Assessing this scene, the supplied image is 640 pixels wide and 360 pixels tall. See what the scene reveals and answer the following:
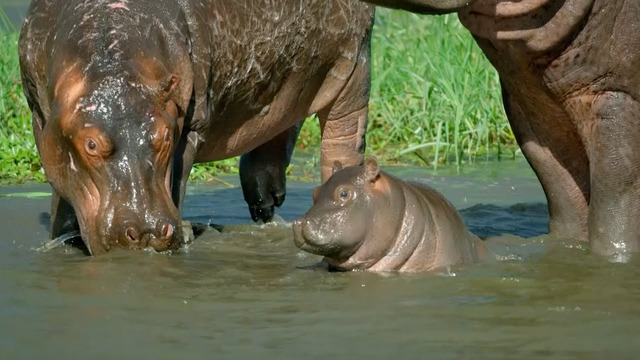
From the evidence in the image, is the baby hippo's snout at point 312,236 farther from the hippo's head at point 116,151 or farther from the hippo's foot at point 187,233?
the hippo's foot at point 187,233

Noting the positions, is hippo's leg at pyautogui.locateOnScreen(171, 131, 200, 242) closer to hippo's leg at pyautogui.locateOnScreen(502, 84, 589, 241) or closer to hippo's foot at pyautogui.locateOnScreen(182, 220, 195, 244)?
hippo's foot at pyautogui.locateOnScreen(182, 220, 195, 244)

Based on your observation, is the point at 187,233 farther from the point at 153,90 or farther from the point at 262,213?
the point at 262,213

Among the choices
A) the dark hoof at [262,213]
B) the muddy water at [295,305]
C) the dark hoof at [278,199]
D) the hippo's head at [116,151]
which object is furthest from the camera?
the dark hoof at [278,199]

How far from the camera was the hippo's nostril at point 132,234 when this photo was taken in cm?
587

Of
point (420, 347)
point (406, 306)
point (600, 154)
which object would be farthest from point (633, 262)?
point (420, 347)

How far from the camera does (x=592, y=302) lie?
5.32 metres

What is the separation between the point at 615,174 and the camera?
6336 millimetres

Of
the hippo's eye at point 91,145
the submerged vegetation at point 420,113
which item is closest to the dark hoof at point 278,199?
the submerged vegetation at point 420,113

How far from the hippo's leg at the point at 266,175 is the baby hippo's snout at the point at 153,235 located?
1.99 metres

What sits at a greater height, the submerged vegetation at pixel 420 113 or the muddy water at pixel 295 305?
the submerged vegetation at pixel 420 113

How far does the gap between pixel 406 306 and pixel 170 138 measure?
52.9 inches

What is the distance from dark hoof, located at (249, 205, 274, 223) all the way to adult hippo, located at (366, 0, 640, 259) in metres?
1.79

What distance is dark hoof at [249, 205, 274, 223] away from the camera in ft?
26.0

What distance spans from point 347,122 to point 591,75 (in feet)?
6.21
